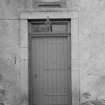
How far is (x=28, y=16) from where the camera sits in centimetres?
536

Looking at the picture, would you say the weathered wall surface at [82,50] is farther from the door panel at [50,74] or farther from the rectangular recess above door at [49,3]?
the door panel at [50,74]

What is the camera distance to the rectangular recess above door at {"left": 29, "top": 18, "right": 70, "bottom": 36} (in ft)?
18.0

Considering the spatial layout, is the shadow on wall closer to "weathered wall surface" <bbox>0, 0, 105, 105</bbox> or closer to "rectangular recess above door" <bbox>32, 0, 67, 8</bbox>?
"weathered wall surface" <bbox>0, 0, 105, 105</bbox>

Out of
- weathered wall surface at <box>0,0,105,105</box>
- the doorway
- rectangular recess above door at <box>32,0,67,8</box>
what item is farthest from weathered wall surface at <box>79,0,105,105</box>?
rectangular recess above door at <box>32,0,67,8</box>

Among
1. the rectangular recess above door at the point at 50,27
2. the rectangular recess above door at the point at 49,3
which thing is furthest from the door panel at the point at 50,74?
the rectangular recess above door at the point at 49,3

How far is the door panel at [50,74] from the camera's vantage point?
18.1ft

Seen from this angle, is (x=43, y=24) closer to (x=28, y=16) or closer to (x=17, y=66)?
(x=28, y=16)

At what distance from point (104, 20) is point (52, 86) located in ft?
8.09

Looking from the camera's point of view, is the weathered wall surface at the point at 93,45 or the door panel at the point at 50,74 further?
the door panel at the point at 50,74

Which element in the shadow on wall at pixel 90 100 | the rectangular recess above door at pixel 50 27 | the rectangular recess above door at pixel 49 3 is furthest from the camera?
the rectangular recess above door at pixel 50 27

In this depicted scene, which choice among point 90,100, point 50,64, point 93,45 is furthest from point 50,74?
point 93,45

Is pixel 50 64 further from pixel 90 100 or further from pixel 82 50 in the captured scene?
pixel 90 100

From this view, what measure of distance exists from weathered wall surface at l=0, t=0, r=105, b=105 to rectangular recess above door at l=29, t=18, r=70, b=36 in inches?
17.3

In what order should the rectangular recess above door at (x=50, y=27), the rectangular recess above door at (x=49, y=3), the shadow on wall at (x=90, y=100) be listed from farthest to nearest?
1. the rectangular recess above door at (x=50, y=27)
2. the rectangular recess above door at (x=49, y=3)
3. the shadow on wall at (x=90, y=100)
